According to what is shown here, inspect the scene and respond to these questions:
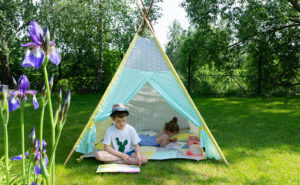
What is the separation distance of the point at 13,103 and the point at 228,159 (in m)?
3.27

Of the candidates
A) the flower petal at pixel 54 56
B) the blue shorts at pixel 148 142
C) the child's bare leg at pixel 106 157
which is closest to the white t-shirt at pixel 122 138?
the child's bare leg at pixel 106 157

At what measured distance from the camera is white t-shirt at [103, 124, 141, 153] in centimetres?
353

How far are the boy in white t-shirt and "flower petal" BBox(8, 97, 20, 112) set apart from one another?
2340 mm

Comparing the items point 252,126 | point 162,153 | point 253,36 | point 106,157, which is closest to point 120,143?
point 106,157

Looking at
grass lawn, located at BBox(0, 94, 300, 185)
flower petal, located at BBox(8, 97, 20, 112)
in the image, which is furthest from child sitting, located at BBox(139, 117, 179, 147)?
flower petal, located at BBox(8, 97, 20, 112)

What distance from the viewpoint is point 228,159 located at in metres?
3.64

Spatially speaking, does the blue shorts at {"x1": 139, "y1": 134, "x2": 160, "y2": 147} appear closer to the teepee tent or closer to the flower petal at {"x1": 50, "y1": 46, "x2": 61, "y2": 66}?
the teepee tent

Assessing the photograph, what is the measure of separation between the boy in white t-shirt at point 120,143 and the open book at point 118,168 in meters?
0.09

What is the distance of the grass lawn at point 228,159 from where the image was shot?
3.00 m

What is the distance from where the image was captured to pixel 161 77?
3715 mm

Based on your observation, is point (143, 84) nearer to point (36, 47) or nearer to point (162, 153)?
point (162, 153)

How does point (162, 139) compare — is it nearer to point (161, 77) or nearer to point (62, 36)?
point (161, 77)

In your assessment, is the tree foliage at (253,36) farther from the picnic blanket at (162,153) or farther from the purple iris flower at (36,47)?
the purple iris flower at (36,47)

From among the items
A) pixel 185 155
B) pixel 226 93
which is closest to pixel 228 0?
pixel 226 93
